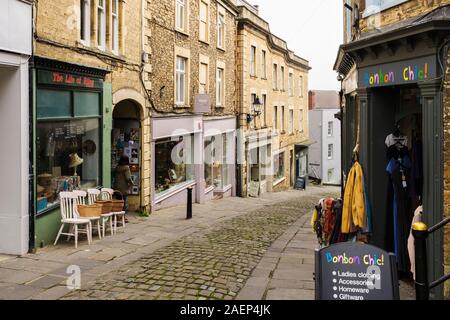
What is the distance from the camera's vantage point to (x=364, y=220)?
7094 mm

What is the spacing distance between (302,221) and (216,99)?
7.85 meters

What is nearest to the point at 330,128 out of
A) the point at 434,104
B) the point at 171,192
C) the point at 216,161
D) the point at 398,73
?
the point at 216,161

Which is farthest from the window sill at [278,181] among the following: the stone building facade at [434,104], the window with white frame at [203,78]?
the stone building facade at [434,104]

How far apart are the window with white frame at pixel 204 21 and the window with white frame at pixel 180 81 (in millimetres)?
2035

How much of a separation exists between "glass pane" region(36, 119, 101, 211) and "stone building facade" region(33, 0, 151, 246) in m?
0.02

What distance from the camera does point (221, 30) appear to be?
2092 cm

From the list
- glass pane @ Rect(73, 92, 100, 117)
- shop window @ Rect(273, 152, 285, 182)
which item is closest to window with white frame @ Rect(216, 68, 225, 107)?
shop window @ Rect(273, 152, 285, 182)

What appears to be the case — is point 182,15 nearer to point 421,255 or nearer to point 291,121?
point 421,255

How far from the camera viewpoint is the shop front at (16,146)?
8.06 meters

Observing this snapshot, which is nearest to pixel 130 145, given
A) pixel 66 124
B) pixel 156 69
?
pixel 156 69

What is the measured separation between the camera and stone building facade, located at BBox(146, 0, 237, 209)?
14742 millimetres

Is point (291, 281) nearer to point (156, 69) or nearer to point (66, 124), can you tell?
point (66, 124)

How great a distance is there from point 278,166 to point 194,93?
1406cm

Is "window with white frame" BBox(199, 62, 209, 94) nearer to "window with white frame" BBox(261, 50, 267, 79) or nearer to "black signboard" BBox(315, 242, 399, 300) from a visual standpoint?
"window with white frame" BBox(261, 50, 267, 79)
